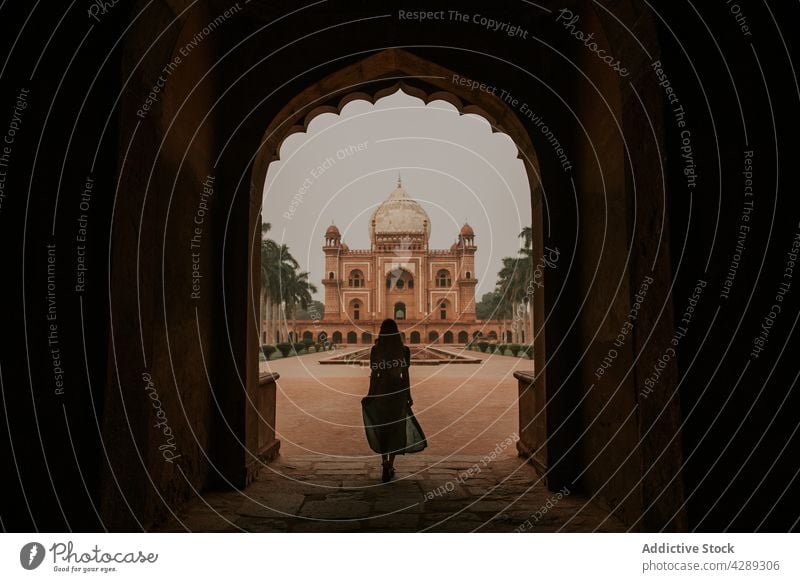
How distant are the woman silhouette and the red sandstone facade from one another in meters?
38.5

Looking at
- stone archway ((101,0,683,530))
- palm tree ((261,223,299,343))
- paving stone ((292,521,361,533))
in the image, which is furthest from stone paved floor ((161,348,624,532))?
palm tree ((261,223,299,343))

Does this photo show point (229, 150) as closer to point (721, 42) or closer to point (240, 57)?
point (240, 57)

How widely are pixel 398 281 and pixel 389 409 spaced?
4090 centimetres

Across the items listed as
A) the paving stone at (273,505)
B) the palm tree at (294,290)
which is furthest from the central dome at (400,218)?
the paving stone at (273,505)

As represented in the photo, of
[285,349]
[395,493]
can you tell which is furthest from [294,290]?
[395,493]

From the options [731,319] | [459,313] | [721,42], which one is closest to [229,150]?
[721,42]

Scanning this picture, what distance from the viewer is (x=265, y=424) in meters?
4.47

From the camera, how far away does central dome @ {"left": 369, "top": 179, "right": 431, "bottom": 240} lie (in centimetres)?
4347

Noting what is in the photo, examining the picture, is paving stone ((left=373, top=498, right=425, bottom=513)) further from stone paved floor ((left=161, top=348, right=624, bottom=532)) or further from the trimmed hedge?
the trimmed hedge

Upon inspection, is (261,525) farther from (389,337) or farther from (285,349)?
(285,349)

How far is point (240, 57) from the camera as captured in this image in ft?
Answer: 13.4

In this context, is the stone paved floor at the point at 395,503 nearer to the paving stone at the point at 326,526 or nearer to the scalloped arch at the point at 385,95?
the paving stone at the point at 326,526

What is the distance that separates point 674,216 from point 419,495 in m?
2.55

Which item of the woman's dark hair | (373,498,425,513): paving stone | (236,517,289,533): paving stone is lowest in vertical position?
(373,498,425,513): paving stone
